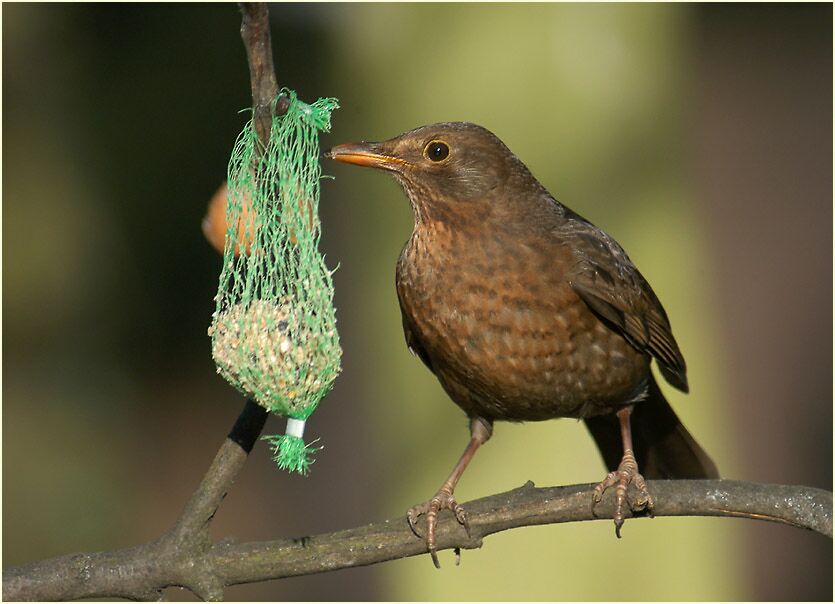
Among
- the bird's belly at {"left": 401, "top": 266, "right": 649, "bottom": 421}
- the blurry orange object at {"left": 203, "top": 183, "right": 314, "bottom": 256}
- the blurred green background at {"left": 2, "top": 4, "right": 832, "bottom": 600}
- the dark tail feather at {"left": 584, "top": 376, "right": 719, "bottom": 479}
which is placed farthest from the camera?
the blurred green background at {"left": 2, "top": 4, "right": 832, "bottom": 600}

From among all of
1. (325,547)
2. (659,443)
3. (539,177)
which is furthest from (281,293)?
(539,177)

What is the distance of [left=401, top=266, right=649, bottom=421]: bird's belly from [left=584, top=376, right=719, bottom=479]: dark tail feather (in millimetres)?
535

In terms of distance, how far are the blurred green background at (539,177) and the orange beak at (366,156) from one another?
1644 millimetres

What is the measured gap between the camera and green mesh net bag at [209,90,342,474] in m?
3.43

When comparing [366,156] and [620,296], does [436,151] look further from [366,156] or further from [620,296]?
[620,296]

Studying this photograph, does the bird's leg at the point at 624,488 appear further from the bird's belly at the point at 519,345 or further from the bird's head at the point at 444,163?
the bird's head at the point at 444,163

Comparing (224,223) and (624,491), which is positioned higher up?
(224,223)

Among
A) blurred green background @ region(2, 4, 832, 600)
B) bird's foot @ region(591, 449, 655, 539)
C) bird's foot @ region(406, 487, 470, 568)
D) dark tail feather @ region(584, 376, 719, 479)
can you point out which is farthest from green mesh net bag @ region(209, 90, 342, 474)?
blurred green background @ region(2, 4, 832, 600)

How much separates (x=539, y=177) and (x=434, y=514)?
225cm

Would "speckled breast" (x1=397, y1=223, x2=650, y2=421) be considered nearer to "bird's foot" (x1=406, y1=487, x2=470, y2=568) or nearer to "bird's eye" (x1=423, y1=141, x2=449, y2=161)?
"bird's eye" (x1=423, y1=141, x2=449, y2=161)

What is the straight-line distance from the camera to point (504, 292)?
162 inches

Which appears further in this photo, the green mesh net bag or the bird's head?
the bird's head

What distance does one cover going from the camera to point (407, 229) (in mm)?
5918

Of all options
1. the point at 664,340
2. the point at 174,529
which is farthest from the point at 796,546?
the point at 174,529
